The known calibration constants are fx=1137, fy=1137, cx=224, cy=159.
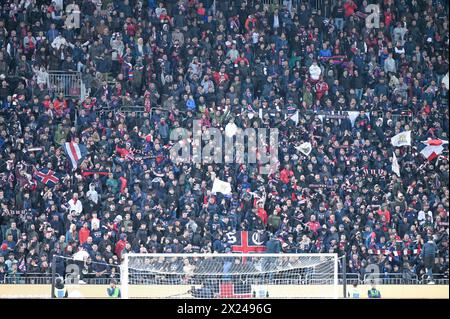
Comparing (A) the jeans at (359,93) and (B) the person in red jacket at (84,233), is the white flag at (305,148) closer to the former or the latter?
(A) the jeans at (359,93)

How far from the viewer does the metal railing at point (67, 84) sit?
23.6 m

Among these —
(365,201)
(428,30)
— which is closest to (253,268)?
(365,201)

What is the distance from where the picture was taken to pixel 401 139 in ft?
78.0

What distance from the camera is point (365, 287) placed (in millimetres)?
19781

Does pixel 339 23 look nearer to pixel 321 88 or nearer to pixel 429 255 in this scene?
pixel 321 88

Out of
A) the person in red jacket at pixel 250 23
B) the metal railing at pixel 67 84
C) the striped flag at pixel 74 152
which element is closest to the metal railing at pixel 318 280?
the striped flag at pixel 74 152

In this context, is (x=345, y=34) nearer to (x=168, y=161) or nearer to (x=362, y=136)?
(x=362, y=136)

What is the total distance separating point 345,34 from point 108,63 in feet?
17.2

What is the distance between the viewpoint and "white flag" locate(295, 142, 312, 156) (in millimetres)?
23312

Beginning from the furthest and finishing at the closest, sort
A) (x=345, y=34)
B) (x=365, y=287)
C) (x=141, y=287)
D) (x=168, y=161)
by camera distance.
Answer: (x=345, y=34)
(x=168, y=161)
(x=365, y=287)
(x=141, y=287)

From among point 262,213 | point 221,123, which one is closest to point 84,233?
point 262,213

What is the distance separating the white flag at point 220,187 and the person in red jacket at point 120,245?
2.37 m

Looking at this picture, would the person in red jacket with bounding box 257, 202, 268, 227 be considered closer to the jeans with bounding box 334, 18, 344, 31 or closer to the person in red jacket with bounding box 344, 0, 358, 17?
the jeans with bounding box 334, 18, 344, 31

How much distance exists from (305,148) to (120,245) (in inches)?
186
